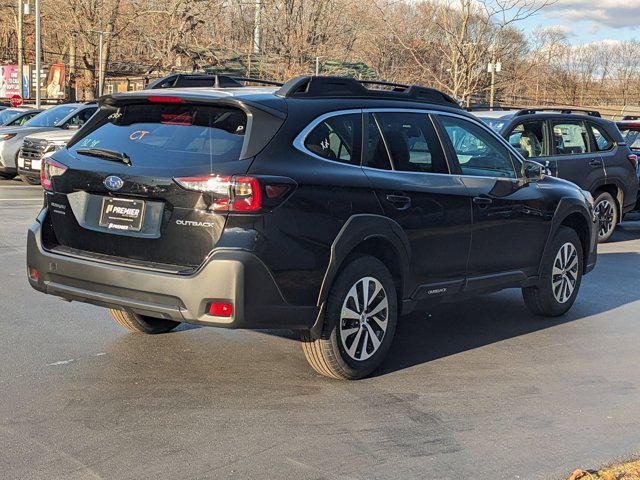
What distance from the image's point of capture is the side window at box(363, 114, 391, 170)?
553 centimetres

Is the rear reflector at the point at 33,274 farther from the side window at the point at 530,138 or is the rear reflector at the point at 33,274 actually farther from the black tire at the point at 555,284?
the side window at the point at 530,138

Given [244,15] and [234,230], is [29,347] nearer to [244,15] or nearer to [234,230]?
[234,230]

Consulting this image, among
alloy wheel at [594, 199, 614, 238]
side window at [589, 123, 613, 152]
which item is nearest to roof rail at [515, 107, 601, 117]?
side window at [589, 123, 613, 152]

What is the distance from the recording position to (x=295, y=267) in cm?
487

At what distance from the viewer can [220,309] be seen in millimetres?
4691

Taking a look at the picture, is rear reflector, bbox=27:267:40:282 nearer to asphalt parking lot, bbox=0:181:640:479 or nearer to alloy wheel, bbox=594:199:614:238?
asphalt parking lot, bbox=0:181:640:479

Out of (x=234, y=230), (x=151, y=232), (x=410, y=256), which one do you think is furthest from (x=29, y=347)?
(x=410, y=256)

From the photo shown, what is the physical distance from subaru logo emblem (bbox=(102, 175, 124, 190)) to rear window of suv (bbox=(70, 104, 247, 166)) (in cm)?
16

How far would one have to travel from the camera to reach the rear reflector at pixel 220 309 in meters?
4.67

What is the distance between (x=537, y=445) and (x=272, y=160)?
2.11 m

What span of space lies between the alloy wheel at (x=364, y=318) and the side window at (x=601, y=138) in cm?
783

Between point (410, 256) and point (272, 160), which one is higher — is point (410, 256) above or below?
below

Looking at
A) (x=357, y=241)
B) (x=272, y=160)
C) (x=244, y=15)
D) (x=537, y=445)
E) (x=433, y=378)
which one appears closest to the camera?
(x=537, y=445)

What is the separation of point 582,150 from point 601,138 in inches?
23.8
